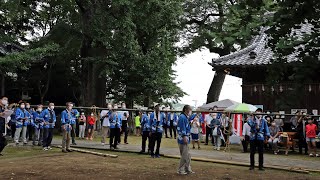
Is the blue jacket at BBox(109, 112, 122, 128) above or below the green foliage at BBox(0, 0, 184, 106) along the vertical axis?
below

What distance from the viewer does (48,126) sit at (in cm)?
1683

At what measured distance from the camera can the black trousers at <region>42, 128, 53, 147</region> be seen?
54.1ft

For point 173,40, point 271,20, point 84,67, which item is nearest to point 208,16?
point 173,40

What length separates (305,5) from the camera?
6828 millimetres

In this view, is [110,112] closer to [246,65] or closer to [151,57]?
[246,65]

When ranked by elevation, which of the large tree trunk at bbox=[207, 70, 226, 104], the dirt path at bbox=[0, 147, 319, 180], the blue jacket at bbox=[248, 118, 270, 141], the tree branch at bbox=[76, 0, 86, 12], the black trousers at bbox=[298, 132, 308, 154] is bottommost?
the dirt path at bbox=[0, 147, 319, 180]

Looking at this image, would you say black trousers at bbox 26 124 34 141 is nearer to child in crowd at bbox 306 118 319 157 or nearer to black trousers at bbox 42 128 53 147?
black trousers at bbox 42 128 53 147

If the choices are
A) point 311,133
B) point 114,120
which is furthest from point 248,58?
point 114,120

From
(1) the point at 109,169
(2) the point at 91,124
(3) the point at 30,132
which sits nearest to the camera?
(1) the point at 109,169

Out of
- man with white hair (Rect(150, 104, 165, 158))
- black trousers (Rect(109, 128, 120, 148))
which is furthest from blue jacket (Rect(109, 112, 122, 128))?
man with white hair (Rect(150, 104, 165, 158))

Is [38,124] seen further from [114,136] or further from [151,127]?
[151,127]

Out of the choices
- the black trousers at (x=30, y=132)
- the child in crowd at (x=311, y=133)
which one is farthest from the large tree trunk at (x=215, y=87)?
the child in crowd at (x=311, y=133)

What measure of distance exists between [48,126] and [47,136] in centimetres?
46

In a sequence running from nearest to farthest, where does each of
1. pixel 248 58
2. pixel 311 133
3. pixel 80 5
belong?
pixel 311 133 → pixel 248 58 → pixel 80 5
